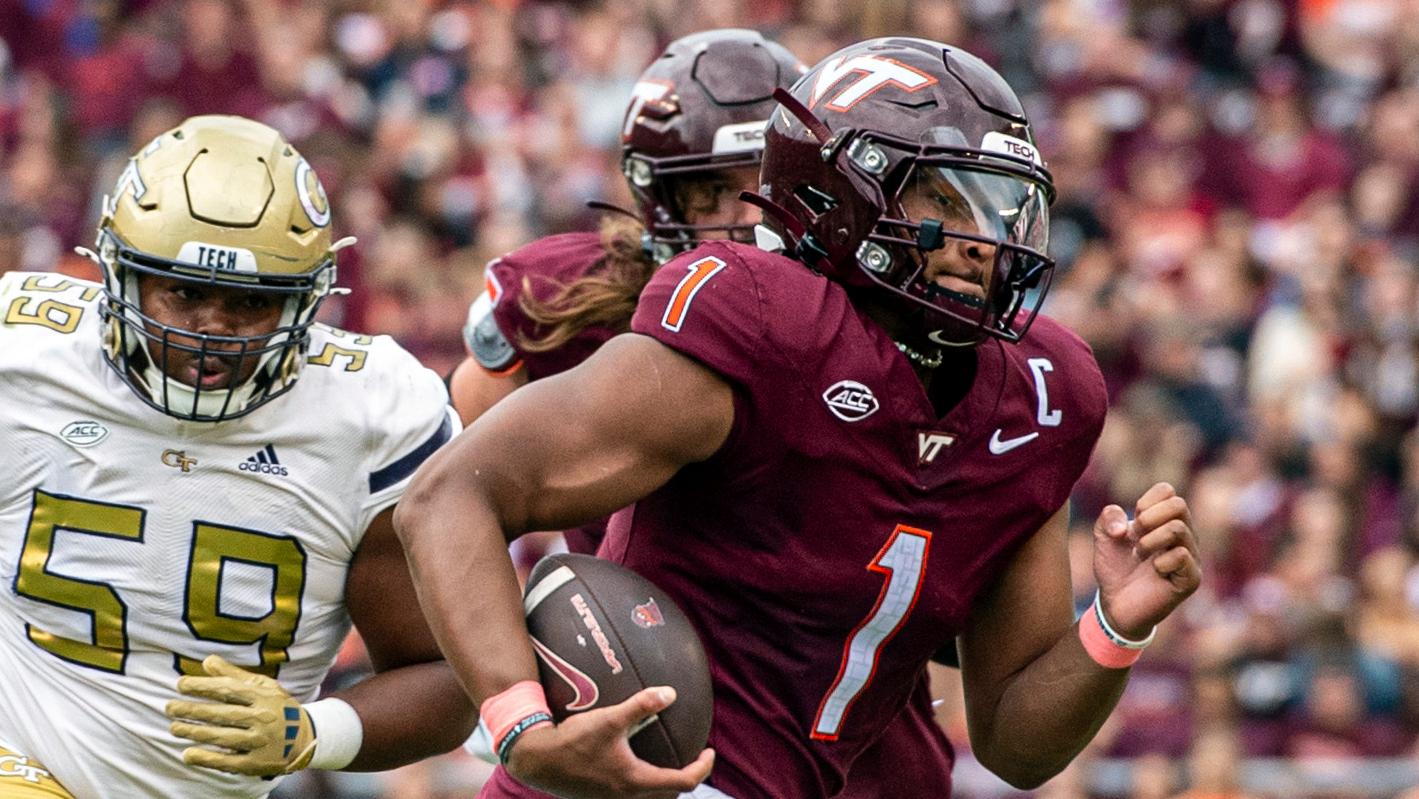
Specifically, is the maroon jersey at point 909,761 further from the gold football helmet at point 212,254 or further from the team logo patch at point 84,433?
the team logo patch at point 84,433

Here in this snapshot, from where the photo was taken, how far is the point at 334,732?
3.71m

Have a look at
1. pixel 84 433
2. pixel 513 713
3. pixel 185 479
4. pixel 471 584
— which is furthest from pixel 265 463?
pixel 513 713

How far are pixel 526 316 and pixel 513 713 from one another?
1.75 meters

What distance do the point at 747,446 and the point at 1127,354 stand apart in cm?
720

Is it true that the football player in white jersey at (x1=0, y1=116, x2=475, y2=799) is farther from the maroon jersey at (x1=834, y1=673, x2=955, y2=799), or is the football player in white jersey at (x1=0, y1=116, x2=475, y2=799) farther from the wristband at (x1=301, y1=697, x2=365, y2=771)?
the maroon jersey at (x1=834, y1=673, x2=955, y2=799)

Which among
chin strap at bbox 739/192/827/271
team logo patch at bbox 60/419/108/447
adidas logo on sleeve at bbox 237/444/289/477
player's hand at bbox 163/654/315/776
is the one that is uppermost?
chin strap at bbox 739/192/827/271

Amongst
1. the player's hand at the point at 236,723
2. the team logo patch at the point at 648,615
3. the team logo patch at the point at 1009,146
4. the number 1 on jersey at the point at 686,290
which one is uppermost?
the number 1 on jersey at the point at 686,290

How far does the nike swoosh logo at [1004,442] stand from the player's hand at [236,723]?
3.89ft

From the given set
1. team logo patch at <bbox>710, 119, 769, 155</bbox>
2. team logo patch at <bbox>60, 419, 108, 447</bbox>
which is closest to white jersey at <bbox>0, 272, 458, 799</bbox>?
team logo patch at <bbox>60, 419, 108, 447</bbox>

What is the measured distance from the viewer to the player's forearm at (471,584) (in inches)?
124

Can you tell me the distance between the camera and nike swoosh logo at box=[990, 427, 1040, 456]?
3566mm

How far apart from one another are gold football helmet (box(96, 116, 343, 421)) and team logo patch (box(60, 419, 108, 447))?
10 centimetres

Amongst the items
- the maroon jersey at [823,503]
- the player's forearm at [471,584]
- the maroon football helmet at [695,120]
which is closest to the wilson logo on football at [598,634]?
the player's forearm at [471,584]

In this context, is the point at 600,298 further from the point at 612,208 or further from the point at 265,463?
the point at 265,463
